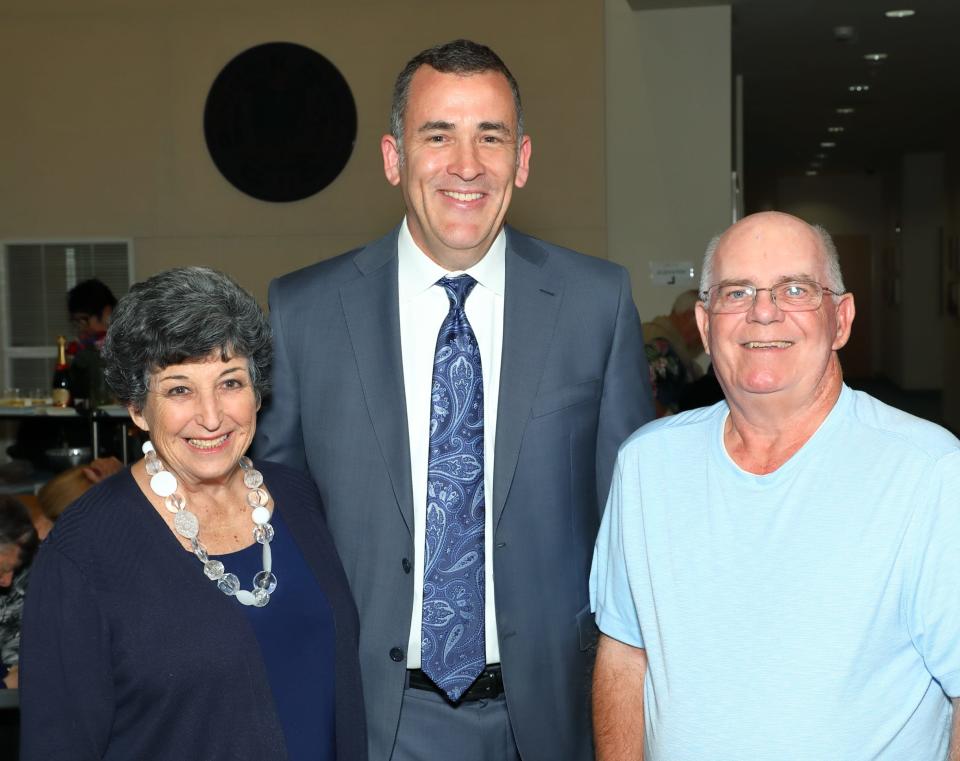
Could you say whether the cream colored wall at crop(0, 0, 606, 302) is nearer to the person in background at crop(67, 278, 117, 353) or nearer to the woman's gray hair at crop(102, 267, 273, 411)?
the person in background at crop(67, 278, 117, 353)

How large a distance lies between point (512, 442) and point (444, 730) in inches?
21.2

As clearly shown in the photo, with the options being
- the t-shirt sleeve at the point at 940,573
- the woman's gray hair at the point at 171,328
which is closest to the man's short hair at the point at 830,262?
the t-shirt sleeve at the point at 940,573

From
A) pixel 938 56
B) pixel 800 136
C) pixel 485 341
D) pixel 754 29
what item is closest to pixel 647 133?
pixel 754 29

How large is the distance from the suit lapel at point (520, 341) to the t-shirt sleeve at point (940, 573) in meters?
0.73

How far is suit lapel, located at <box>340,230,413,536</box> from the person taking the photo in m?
1.98

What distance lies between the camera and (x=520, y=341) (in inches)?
81.0

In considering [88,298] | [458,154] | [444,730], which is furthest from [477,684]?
[88,298]

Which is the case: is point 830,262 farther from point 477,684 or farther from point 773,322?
point 477,684

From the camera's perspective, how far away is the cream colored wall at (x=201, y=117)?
7.75m

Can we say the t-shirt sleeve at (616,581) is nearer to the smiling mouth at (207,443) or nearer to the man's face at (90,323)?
the smiling mouth at (207,443)

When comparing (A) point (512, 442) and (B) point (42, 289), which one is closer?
(A) point (512, 442)

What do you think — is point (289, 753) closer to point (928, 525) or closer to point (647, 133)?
point (928, 525)

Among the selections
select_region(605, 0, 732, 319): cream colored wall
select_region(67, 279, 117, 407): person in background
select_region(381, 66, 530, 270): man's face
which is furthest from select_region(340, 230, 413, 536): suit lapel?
select_region(605, 0, 732, 319): cream colored wall

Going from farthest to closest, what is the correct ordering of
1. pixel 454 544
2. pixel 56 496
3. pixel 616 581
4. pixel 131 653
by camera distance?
pixel 56 496, pixel 454 544, pixel 616 581, pixel 131 653
